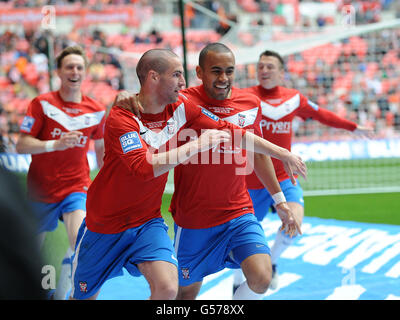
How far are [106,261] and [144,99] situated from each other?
1.05 meters

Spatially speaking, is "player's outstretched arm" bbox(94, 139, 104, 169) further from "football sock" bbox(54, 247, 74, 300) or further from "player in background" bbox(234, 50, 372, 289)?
"player in background" bbox(234, 50, 372, 289)

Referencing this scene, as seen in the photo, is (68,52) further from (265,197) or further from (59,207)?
(265,197)

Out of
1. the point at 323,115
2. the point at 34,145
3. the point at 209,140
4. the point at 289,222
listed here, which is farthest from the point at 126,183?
the point at 323,115

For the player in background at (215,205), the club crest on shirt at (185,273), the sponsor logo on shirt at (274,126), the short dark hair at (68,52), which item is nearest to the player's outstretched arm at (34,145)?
the short dark hair at (68,52)

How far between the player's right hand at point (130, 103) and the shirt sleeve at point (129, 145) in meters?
0.07

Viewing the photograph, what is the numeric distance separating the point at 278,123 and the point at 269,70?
529 mm

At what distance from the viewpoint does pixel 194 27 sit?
1892cm

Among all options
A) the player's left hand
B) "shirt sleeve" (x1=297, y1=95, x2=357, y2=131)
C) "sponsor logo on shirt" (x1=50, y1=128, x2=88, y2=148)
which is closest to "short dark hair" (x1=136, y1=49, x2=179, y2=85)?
the player's left hand

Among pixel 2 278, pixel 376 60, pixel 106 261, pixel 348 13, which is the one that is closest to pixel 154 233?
pixel 106 261

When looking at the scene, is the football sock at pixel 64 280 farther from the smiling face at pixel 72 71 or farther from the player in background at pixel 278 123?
the player in background at pixel 278 123

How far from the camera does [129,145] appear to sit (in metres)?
2.94

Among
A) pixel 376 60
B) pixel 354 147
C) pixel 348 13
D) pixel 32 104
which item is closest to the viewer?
pixel 32 104

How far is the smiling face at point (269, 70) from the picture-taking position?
5066mm
